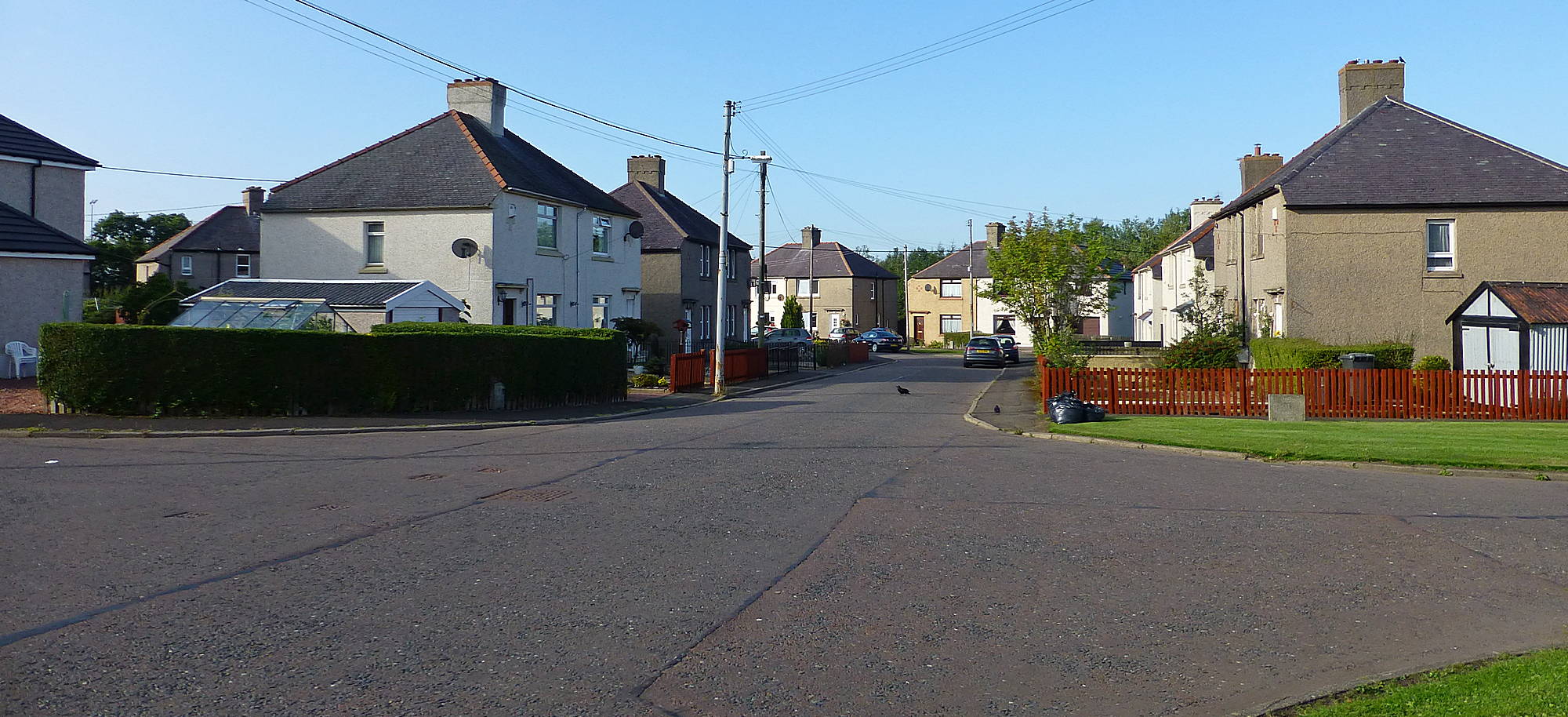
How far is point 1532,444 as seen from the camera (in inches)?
655

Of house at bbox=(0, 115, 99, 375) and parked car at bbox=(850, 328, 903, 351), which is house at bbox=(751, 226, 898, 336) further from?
house at bbox=(0, 115, 99, 375)

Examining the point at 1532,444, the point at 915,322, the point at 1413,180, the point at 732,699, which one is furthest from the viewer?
the point at 915,322

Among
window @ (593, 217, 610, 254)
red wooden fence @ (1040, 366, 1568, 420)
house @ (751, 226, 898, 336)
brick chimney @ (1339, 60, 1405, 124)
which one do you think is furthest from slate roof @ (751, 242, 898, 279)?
red wooden fence @ (1040, 366, 1568, 420)

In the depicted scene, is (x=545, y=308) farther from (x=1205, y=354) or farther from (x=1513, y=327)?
(x=1513, y=327)

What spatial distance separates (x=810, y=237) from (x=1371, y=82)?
6205cm

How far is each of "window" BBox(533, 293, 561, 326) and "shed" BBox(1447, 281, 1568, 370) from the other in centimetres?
2601

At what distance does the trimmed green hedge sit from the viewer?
25.5 meters

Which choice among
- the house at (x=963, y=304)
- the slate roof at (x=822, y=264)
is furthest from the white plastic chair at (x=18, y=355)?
the slate roof at (x=822, y=264)

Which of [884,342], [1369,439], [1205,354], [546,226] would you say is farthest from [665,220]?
[1369,439]

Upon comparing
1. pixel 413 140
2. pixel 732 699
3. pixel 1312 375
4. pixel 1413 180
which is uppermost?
pixel 413 140

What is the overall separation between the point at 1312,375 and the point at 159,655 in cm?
2249

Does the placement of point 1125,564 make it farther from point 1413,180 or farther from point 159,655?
point 1413,180

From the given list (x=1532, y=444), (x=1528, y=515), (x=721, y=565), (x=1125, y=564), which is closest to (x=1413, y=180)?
(x=1532, y=444)

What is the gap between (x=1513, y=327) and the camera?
2547 centimetres
